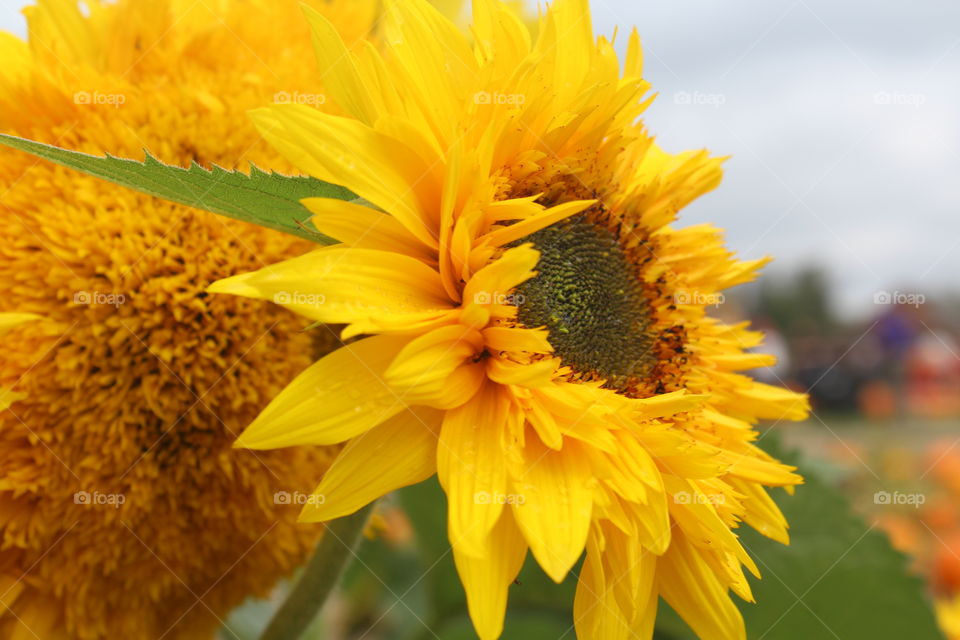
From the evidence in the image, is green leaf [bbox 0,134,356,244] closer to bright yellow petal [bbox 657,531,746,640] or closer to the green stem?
the green stem

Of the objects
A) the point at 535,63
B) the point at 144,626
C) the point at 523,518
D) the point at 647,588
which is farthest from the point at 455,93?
the point at 144,626

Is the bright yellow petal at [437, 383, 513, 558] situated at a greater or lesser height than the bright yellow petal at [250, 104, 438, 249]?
lesser

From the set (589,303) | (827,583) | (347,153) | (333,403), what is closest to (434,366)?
(333,403)

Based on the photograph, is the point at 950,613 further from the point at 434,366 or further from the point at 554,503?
the point at 434,366

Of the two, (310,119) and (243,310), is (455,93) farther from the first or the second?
(243,310)

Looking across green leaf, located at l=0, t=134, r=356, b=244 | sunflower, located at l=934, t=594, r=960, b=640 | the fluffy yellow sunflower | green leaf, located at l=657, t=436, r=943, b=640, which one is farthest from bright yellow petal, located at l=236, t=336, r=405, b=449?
sunflower, located at l=934, t=594, r=960, b=640

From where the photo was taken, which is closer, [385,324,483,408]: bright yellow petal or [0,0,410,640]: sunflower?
[385,324,483,408]: bright yellow petal
